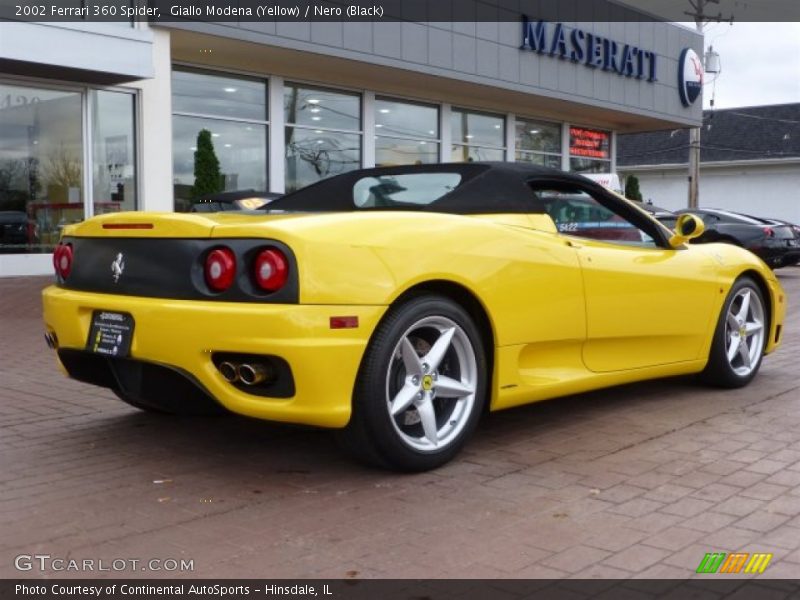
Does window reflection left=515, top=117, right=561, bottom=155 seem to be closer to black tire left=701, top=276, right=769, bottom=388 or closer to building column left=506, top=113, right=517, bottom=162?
building column left=506, top=113, right=517, bottom=162

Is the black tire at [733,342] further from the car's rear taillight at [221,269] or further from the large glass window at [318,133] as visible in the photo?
the large glass window at [318,133]

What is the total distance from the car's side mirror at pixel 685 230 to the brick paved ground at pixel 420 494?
994 mm

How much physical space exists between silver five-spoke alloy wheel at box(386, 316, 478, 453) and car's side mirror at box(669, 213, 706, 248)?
80.0 inches

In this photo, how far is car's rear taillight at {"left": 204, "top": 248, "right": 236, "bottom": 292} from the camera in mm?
3555

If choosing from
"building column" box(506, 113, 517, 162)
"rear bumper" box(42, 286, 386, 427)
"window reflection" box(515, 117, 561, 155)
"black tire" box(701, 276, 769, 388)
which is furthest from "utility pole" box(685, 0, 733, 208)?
"rear bumper" box(42, 286, 386, 427)

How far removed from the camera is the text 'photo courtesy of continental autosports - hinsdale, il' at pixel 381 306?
350 cm

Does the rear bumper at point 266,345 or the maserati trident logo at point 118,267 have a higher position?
the maserati trident logo at point 118,267

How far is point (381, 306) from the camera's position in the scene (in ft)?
11.9

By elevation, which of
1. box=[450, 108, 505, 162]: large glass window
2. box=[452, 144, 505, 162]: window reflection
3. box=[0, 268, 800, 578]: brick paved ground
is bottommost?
box=[0, 268, 800, 578]: brick paved ground

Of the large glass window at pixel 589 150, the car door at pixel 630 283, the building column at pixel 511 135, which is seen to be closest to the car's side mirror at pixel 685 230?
the car door at pixel 630 283

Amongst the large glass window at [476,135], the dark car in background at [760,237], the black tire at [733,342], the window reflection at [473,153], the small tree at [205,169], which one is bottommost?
the black tire at [733,342]

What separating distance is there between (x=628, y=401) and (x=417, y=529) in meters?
2.63

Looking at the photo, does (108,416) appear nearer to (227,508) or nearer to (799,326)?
(227,508)

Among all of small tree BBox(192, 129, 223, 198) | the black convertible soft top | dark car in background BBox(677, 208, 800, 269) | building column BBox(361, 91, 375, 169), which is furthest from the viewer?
building column BBox(361, 91, 375, 169)
